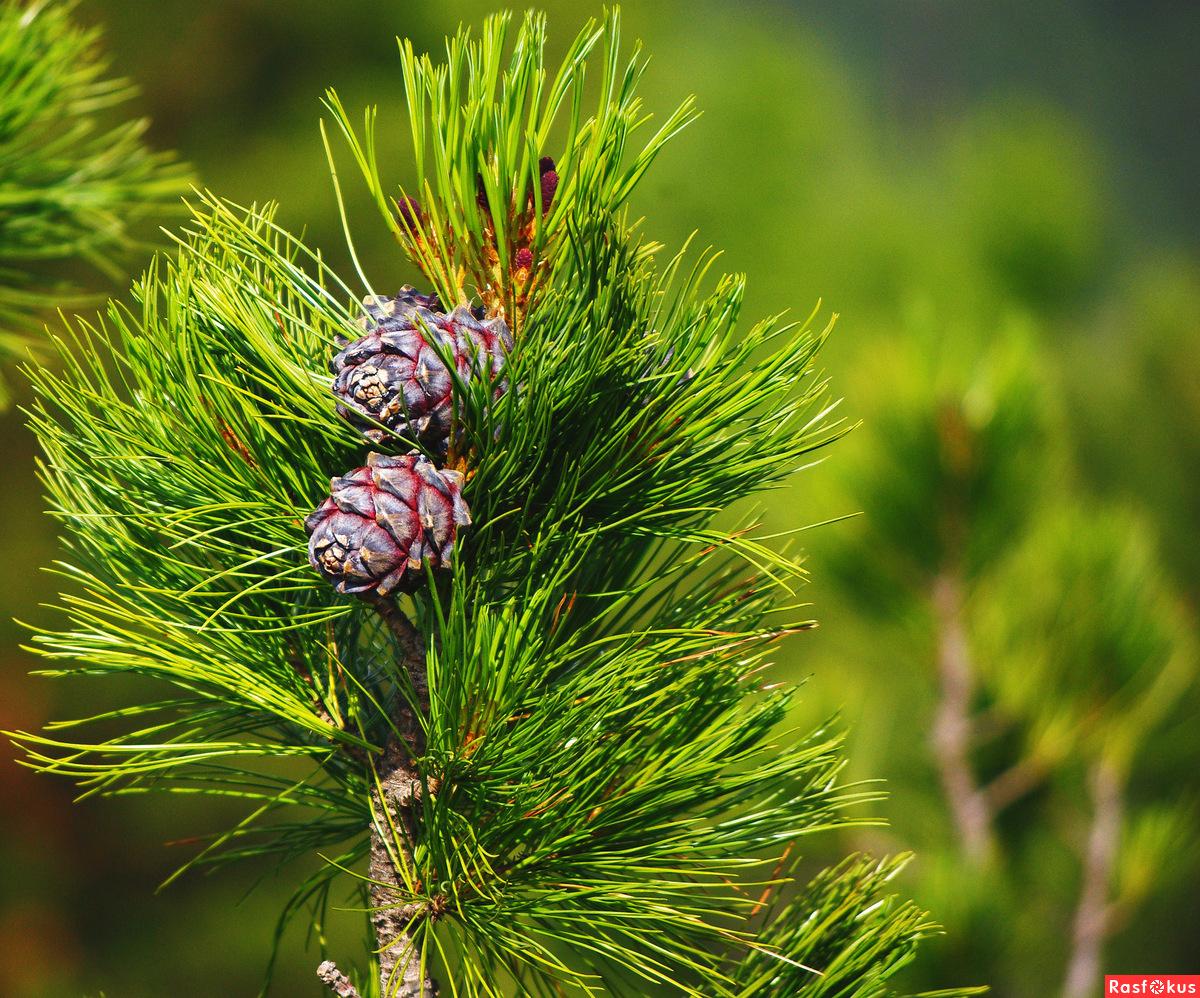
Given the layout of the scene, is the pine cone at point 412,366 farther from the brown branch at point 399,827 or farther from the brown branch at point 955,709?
the brown branch at point 955,709

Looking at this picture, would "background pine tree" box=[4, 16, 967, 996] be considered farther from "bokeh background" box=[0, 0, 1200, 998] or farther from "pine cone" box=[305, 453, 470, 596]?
"bokeh background" box=[0, 0, 1200, 998]

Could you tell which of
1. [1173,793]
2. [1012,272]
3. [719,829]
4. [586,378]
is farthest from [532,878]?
[1012,272]

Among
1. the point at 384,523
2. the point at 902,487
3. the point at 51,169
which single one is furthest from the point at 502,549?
the point at 902,487

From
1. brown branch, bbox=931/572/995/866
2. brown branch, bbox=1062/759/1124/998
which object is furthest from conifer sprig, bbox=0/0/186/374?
brown branch, bbox=1062/759/1124/998

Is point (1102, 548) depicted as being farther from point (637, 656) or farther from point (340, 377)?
point (340, 377)

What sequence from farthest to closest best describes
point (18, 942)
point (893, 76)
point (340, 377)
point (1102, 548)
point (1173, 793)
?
point (893, 76)
point (18, 942)
point (1173, 793)
point (1102, 548)
point (340, 377)

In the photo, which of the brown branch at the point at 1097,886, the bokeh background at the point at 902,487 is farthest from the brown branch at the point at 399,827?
the brown branch at the point at 1097,886

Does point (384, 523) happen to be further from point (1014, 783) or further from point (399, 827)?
point (1014, 783)
